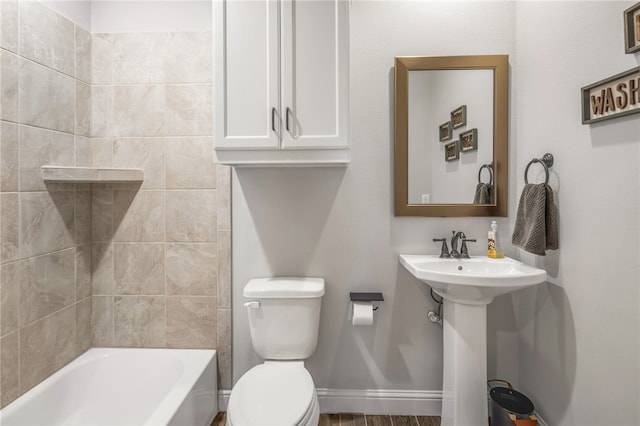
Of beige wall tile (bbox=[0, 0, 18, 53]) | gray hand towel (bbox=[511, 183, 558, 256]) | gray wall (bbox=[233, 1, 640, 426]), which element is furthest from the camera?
gray wall (bbox=[233, 1, 640, 426])

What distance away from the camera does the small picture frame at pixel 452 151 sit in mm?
1924

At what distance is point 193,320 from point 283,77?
1400 millimetres

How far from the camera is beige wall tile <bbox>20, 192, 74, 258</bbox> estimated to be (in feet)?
5.20

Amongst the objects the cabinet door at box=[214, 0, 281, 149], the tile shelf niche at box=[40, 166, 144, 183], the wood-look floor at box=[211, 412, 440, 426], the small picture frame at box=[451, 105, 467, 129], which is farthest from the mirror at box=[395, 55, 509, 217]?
the tile shelf niche at box=[40, 166, 144, 183]

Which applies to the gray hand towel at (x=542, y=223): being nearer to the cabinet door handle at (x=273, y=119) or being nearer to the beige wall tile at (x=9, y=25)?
the cabinet door handle at (x=273, y=119)

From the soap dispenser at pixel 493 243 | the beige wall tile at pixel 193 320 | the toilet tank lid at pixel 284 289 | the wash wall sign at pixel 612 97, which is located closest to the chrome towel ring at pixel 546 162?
the wash wall sign at pixel 612 97

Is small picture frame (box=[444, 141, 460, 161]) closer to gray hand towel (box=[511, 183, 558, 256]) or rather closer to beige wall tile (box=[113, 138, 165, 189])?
gray hand towel (box=[511, 183, 558, 256])

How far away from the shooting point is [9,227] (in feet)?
4.94

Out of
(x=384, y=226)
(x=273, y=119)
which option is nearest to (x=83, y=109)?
(x=273, y=119)

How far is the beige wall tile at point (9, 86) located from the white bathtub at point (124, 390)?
4.02 feet

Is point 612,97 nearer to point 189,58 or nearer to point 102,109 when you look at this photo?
point 189,58

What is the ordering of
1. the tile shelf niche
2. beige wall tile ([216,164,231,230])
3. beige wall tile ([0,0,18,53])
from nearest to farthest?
beige wall tile ([0,0,18,53])
the tile shelf niche
beige wall tile ([216,164,231,230])

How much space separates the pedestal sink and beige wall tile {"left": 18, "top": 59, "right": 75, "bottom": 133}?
6.13ft

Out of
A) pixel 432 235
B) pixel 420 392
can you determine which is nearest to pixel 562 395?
pixel 420 392
